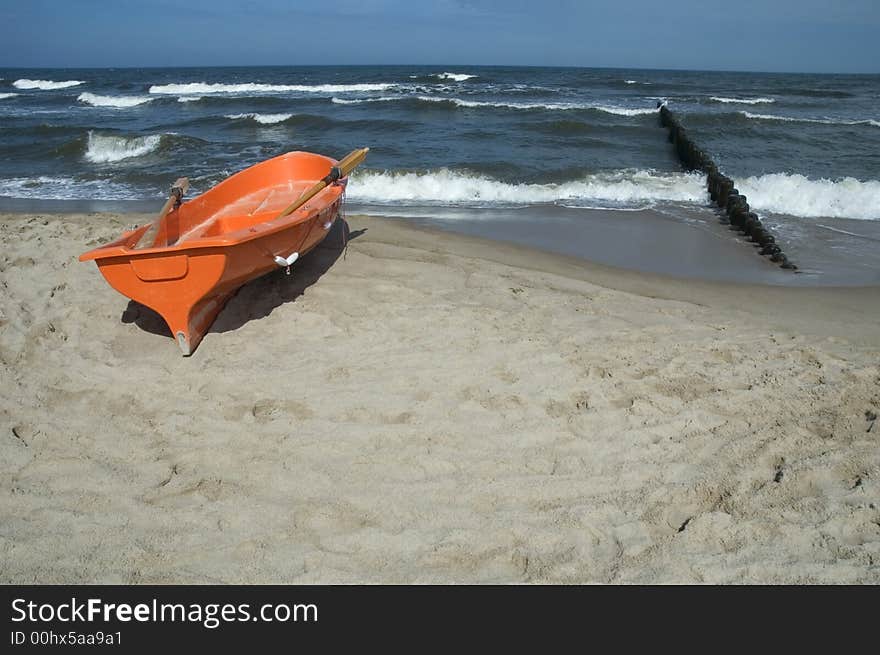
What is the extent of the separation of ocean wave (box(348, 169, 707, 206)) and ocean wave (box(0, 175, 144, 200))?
4.13 metres

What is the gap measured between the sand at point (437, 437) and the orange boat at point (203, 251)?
0.36 m

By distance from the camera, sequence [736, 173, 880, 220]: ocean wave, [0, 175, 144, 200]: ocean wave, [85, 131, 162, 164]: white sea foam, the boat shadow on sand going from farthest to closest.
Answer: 1. [85, 131, 162, 164]: white sea foam
2. [0, 175, 144, 200]: ocean wave
3. [736, 173, 880, 220]: ocean wave
4. the boat shadow on sand

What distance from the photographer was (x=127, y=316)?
534 centimetres

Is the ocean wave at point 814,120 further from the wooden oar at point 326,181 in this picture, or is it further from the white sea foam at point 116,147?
the white sea foam at point 116,147

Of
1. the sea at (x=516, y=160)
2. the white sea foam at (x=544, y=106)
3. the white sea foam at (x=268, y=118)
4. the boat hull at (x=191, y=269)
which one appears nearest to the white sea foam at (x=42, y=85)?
the sea at (x=516, y=160)

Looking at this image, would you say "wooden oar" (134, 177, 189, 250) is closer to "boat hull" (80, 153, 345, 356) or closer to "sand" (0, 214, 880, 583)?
"boat hull" (80, 153, 345, 356)

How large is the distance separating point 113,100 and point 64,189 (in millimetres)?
21980

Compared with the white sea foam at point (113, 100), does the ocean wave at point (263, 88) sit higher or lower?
higher

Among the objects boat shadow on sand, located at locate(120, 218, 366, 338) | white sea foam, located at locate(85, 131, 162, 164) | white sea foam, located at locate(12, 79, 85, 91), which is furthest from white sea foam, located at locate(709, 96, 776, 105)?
white sea foam, located at locate(12, 79, 85, 91)

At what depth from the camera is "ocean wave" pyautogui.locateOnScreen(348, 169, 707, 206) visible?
35.2ft

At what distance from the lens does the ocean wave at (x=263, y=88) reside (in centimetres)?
3431

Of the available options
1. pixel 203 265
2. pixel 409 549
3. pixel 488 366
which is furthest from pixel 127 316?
pixel 409 549

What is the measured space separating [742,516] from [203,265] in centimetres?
371
